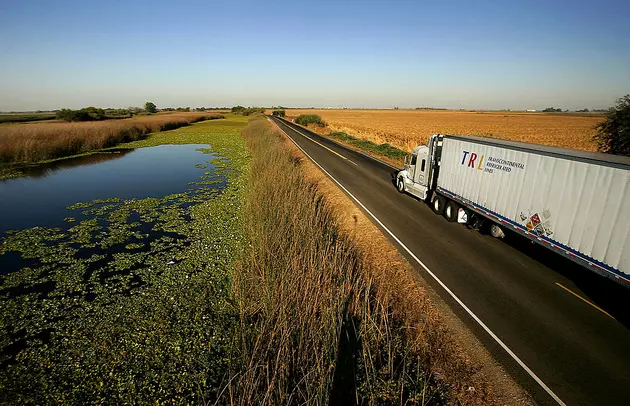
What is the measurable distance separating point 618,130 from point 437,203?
15.8 meters

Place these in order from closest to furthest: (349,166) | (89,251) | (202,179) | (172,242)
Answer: (89,251), (172,242), (202,179), (349,166)

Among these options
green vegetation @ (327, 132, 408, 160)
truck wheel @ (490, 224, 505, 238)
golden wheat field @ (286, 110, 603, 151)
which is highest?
golden wheat field @ (286, 110, 603, 151)

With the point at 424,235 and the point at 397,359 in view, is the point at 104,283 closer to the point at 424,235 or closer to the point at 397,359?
the point at 397,359

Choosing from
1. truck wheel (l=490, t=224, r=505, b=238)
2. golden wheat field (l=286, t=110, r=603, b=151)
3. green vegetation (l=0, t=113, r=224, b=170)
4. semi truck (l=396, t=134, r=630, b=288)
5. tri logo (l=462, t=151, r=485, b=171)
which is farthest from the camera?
golden wheat field (l=286, t=110, r=603, b=151)

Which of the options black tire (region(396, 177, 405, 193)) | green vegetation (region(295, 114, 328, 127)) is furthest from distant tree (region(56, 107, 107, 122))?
black tire (region(396, 177, 405, 193))

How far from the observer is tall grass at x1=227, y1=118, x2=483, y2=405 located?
216 inches

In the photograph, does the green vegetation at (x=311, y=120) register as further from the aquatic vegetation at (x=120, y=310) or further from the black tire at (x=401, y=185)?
the aquatic vegetation at (x=120, y=310)

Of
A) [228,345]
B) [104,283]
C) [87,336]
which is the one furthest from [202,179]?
[228,345]

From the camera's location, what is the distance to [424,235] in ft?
45.8

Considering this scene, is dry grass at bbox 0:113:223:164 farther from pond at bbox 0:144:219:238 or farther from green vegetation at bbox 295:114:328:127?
green vegetation at bbox 295:114:328:127

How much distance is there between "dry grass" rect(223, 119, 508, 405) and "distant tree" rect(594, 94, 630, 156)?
2175 centimetres

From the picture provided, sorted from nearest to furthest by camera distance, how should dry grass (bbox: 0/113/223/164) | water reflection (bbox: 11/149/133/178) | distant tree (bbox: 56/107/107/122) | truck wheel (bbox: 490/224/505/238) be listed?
truck wheel (bbox: 490/224/505/238) < water reflection (bbox: 11/149/133/178) < dry grass (bbox: 0/113/223/164) < distant tree (bbox: 56/107/107/122)

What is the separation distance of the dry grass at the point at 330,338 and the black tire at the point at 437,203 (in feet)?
23.5

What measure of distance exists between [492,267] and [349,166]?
19981mm
